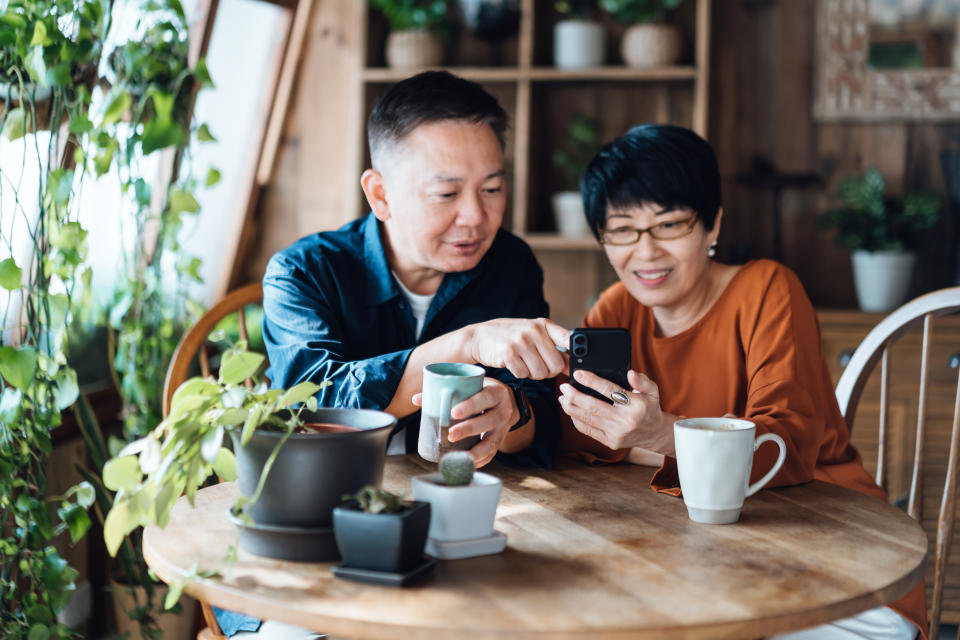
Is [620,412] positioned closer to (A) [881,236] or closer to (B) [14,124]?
(B) [14,124]

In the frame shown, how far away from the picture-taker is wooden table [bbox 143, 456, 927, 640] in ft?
2.86

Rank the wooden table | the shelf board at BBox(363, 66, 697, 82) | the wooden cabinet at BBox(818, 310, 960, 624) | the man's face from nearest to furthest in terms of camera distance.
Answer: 1. the wooden table
2. the man's face
3. the wooden cabinet at BBox(818, 310, 960, 624)
4. the shelf board at BBox(363, 66, 697, 82)

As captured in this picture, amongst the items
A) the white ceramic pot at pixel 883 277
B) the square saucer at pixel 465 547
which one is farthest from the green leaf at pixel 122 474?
the white ceramic pot at pixel 883 277

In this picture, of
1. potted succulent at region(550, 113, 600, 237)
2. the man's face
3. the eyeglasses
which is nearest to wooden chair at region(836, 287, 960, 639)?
the eyeglasses

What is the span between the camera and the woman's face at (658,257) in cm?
173

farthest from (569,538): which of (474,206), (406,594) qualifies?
(474,206)

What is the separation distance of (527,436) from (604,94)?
7.16ft

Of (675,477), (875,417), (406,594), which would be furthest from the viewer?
(875,417)

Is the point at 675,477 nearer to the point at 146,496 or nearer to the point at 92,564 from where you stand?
the point at 146,496

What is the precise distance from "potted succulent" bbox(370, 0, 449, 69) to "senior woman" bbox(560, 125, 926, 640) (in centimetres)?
165

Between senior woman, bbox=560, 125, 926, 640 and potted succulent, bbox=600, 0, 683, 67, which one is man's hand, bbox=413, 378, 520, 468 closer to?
senior woman, bbox=560, 125, 926, 640

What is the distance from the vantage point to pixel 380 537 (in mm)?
945

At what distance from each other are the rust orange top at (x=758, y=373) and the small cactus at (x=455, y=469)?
1.32ft

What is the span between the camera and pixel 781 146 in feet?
10.9
